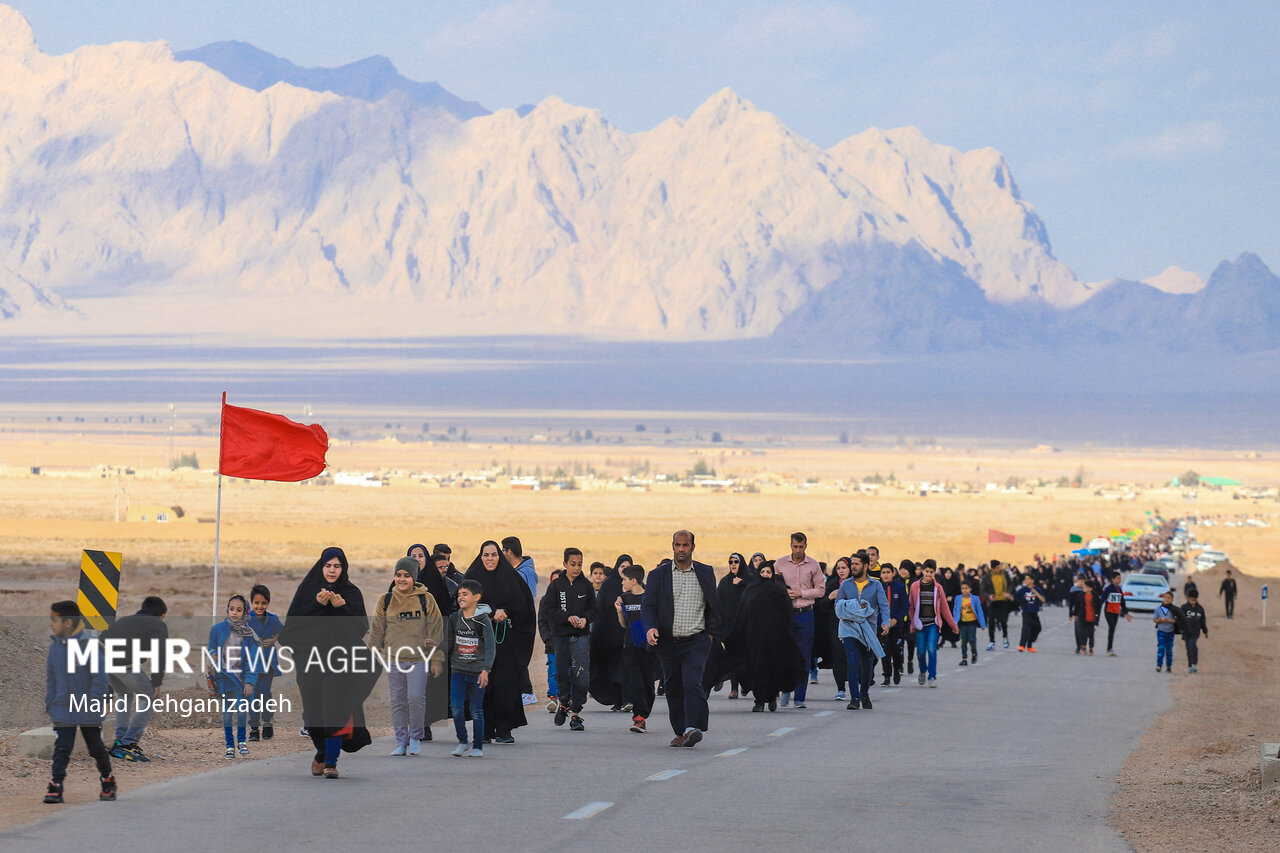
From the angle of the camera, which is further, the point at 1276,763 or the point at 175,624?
the point at 175,624

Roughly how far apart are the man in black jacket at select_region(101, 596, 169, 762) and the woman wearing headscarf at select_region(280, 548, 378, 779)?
82.7 inches

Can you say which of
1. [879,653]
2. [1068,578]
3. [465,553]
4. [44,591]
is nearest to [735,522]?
[465,553]

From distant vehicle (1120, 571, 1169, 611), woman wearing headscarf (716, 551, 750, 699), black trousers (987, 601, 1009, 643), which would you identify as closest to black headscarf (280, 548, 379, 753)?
woman wearing headscarf (716, 551, 750, 699)

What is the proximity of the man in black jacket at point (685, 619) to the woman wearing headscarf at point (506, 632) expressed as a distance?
46.7 inches

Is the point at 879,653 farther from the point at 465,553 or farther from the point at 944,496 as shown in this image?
the point at 944,496

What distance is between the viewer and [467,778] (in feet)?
42.6

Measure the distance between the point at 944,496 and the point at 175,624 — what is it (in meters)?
168

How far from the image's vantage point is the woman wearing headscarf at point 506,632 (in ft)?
50.1

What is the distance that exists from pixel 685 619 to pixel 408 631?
2.68m

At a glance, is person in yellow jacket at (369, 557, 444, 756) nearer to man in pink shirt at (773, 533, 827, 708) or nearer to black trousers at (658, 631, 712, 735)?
black trousers at (658, 631, 712, 735)

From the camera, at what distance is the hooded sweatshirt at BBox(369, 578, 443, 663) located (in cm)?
1350

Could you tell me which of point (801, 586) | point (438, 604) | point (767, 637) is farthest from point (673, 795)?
point (801, 586)

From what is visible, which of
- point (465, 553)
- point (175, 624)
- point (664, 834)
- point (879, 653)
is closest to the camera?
point (664, 834)

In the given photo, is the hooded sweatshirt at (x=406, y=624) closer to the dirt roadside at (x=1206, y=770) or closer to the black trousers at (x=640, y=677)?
the black trousers at (x=640, y=677)
